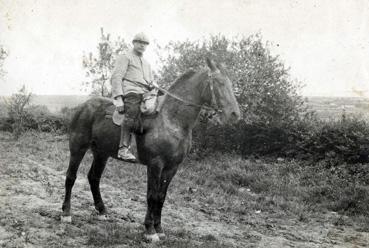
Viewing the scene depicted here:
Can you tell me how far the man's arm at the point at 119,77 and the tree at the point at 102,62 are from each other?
19.4 metres

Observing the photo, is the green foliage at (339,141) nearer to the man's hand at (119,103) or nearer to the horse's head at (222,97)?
the horse's head at (222,97)

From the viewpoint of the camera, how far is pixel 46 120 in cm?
2734

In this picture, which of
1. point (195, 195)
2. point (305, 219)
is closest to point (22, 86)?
point (195, 195)

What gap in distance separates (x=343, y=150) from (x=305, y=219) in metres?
4.36

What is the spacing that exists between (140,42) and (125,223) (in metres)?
3.47

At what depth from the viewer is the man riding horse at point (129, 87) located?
6500mm

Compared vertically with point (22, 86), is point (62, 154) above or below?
below

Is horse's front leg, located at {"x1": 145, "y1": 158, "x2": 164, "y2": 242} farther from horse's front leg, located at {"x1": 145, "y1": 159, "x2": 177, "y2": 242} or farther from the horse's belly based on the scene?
the horse's belly

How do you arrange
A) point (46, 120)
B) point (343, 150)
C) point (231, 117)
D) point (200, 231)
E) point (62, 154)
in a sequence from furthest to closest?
point (46, 120) → point (62, 154) → point (343, 150) → point (200, 231) → point (231, 117)

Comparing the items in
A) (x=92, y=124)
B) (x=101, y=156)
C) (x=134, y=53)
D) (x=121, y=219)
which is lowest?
(x=121, y=219)

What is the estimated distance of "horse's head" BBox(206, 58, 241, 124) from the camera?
6.19 metres

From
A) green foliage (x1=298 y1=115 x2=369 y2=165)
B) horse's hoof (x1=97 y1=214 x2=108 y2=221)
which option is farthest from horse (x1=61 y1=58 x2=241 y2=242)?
green foliage (x1=298 y1=115 x2=369 y2=165)

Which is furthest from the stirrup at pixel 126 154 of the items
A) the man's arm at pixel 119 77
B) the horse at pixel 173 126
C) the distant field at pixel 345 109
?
the distant field at pixel 345 109

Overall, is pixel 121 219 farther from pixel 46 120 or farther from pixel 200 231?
pixel 46 120
